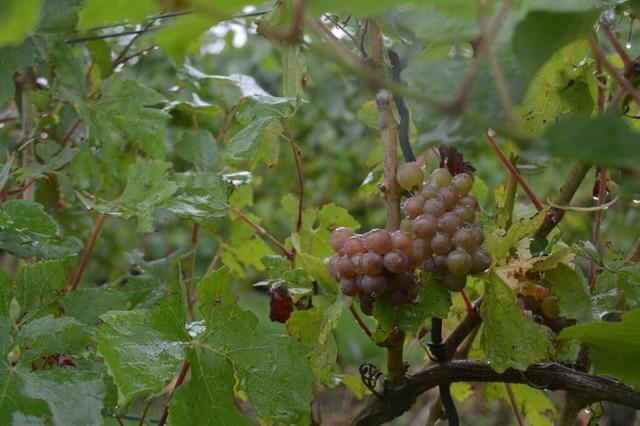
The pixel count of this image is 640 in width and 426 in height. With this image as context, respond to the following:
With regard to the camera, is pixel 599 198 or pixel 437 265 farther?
pixel 599 198

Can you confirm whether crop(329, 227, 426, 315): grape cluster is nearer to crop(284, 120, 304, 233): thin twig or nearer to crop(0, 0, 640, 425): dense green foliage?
crop(0, 0, 640, 425): dense green foliage

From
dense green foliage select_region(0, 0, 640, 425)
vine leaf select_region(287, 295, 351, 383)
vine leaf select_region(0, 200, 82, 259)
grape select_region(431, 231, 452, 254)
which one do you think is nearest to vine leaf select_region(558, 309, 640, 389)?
dense green foliage select_region(0, 0, 640, 425)

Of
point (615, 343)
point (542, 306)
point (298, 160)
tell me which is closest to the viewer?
point (615, 343)

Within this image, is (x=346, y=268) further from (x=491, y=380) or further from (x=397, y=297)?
(x=491, y=380)

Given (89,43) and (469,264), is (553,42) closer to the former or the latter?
(469,264)

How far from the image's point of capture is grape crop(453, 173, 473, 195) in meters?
→ 0.68

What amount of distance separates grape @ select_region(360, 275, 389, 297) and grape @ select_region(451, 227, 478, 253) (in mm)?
64

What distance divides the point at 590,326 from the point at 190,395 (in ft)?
1.06

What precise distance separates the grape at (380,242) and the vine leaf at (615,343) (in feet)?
0.48

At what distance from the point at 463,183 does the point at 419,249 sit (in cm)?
7

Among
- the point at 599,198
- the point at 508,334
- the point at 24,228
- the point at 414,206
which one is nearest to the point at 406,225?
the point at 414,206

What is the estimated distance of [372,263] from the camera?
2.11 ft

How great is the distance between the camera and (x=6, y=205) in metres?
0.76

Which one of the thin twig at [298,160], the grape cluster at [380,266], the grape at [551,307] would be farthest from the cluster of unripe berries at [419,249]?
the thin twig at [298,160]
